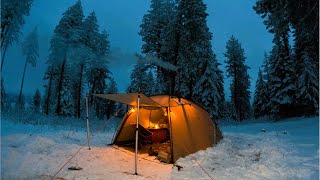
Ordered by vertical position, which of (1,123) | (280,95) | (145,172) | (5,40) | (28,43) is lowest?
(145,172)

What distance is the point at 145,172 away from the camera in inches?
416

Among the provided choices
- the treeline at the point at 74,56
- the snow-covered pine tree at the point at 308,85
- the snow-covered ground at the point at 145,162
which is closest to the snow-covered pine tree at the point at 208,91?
the snow-covered pine tree at the point at 308,85

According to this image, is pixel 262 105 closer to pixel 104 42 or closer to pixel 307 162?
pixel 104 42

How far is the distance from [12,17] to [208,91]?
811 inches

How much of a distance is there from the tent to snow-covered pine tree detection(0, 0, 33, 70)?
1882 centimetres

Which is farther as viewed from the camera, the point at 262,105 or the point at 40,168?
the point at 262,105

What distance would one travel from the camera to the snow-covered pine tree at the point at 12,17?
2936 cm

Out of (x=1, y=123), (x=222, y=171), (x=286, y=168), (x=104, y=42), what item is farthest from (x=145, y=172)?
(x=104, y=42)

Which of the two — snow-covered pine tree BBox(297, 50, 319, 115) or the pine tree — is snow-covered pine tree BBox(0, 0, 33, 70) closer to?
the pine tree

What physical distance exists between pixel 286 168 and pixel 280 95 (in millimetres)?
24287

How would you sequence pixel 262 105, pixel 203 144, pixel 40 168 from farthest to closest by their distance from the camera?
pixel 262 105
pixel 203 144
pixel 40 168

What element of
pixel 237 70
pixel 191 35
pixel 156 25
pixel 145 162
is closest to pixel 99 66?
pixel 156 25

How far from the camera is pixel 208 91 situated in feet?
113

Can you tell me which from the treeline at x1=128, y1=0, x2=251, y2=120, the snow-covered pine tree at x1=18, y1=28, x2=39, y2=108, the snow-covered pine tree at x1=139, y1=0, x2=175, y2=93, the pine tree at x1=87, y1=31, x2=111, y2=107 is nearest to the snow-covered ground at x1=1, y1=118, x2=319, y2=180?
the treeline at x1=128, y1=0, x2=251, y2=120
